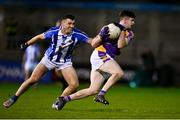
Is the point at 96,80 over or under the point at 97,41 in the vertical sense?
under

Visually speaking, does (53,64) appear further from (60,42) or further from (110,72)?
(110,72)

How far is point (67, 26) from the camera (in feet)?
53.7

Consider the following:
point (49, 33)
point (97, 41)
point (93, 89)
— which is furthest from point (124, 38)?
point (49, 33)

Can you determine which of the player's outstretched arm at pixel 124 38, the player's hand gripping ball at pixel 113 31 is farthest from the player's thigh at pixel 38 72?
the player's outstretched arm at pixel 124 38

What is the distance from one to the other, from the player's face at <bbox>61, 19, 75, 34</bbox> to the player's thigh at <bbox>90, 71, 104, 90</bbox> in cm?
111

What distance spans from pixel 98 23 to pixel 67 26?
21317mm

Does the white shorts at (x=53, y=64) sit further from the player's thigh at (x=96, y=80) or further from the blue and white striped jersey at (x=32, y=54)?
the blue and white striped jersey at (x=32, y=54)

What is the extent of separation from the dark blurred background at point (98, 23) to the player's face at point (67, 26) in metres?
18.1

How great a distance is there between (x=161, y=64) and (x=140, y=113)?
18867mm

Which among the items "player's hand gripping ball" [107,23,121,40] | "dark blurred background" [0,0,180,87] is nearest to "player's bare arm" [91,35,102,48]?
"player's hand gripping ball" [107,23,121,40]

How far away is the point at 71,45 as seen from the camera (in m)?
16.5

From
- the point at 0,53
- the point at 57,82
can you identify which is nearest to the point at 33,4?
the point at 0,53

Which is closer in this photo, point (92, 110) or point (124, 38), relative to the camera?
point (124, 38)

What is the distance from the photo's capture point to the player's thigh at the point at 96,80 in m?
16.0
